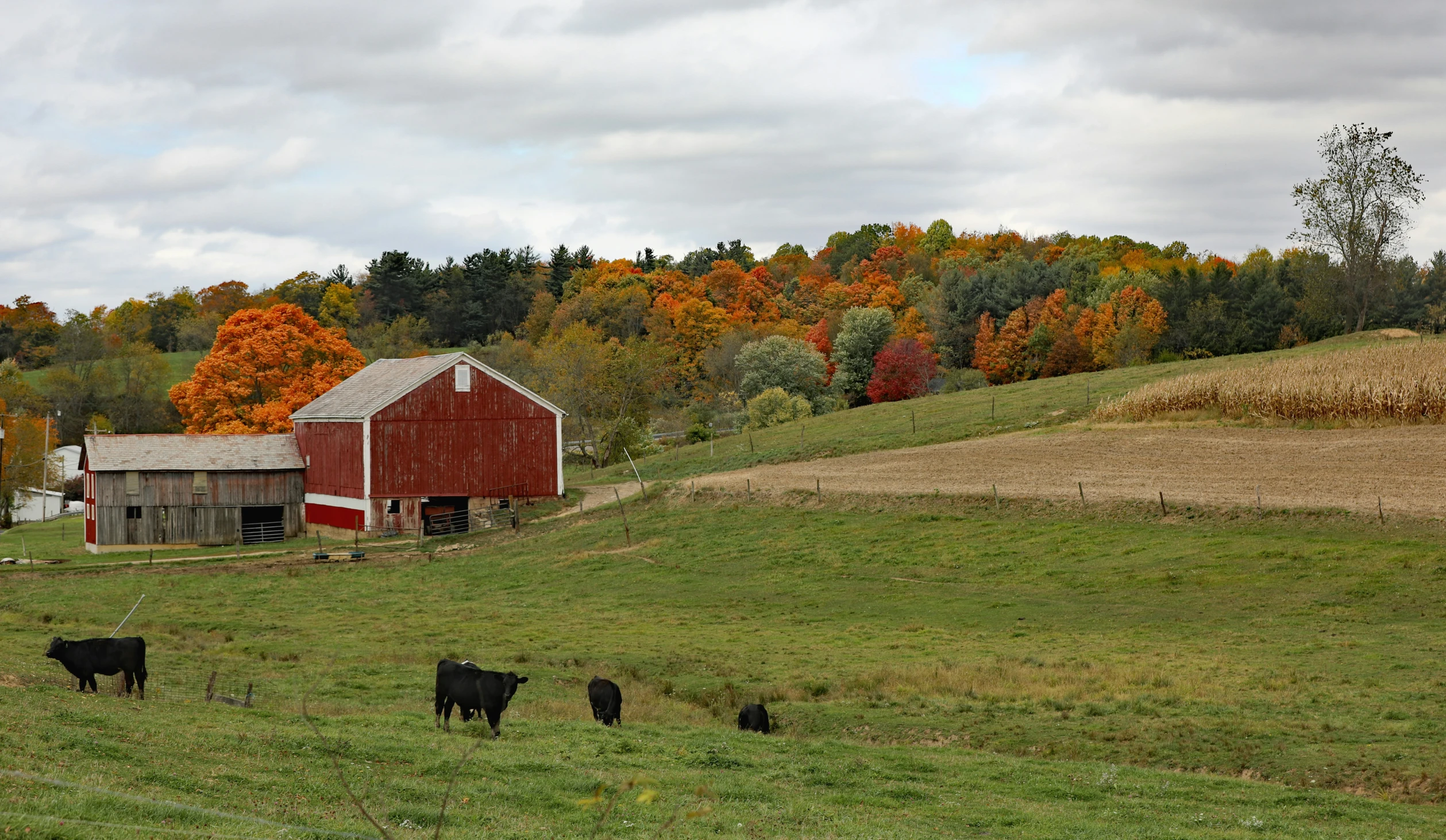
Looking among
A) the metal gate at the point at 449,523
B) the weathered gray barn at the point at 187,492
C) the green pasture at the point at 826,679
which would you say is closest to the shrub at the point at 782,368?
the metal gate at the point at 449,523

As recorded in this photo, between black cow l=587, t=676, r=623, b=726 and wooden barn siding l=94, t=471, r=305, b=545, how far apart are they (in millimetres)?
43410

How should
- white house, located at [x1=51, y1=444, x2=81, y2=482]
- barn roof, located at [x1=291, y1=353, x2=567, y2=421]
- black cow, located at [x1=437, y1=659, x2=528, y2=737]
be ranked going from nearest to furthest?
black cow, located at [x1=437, y1=659, x2=528, y2=737], barn roof, located at [x1=291, y1=353, x2=567, y2=421], white house, located at [x1=51, y1=444, x2=81, y2=482]

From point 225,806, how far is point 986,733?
38.6ft

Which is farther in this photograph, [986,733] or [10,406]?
[10,406]

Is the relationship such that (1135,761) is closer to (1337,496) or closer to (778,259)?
(1337,496)

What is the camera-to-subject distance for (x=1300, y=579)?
29.2m

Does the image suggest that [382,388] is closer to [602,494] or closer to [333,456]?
[333,456]

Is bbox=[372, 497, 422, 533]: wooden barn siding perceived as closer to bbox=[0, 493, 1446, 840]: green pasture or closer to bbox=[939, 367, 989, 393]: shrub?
bbox=[0, 493, 1446, 840]: green pasture

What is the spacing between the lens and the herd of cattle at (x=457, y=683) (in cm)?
1688

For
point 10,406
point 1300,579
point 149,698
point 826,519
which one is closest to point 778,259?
point 10,406

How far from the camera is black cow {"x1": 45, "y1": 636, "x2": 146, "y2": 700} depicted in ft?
61.7

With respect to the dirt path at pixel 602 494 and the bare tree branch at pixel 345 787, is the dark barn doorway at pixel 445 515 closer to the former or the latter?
the dirt path at pixel 602 494

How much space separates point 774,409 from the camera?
3366 inches

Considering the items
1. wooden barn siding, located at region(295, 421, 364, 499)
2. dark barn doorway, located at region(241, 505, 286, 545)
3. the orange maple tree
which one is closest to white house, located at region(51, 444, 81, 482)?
the orange maple tree
